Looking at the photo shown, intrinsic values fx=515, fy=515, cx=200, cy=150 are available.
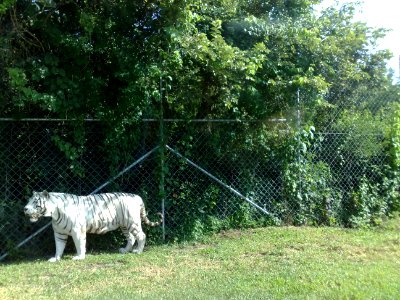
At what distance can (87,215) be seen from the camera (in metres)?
7.19

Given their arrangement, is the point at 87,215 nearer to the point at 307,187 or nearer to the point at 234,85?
the point at 234,85

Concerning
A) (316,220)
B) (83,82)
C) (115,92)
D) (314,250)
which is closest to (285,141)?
(316,220)

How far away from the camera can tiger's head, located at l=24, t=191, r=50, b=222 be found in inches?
267

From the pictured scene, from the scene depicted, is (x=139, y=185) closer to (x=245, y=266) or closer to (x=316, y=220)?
(x=245, y=266)

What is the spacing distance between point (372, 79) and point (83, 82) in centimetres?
575

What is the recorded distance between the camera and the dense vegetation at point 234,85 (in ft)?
23.8

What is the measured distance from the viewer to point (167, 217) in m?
8.14

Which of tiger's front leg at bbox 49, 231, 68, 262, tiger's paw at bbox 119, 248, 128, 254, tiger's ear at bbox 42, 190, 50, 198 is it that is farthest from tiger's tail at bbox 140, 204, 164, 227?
tiger's ear at bbox 42, 190, 50, 198

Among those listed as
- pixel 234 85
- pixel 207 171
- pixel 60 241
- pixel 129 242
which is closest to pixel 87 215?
pixel 60 241

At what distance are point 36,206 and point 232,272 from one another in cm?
271

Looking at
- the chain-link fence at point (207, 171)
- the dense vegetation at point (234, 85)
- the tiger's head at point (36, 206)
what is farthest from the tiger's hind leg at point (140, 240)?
the tiger's head at point (36, 206)

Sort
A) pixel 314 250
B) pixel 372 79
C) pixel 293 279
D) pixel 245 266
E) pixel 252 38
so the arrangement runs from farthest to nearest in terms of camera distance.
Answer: pixel 372 79, pixel 252 38, pixel 314 250, pixel 245 266, pixel 293 279

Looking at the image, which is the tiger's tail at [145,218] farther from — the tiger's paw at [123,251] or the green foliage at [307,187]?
the green foliage at [307,187]

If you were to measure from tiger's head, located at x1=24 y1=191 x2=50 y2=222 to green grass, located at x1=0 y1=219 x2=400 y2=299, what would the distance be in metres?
0.63
